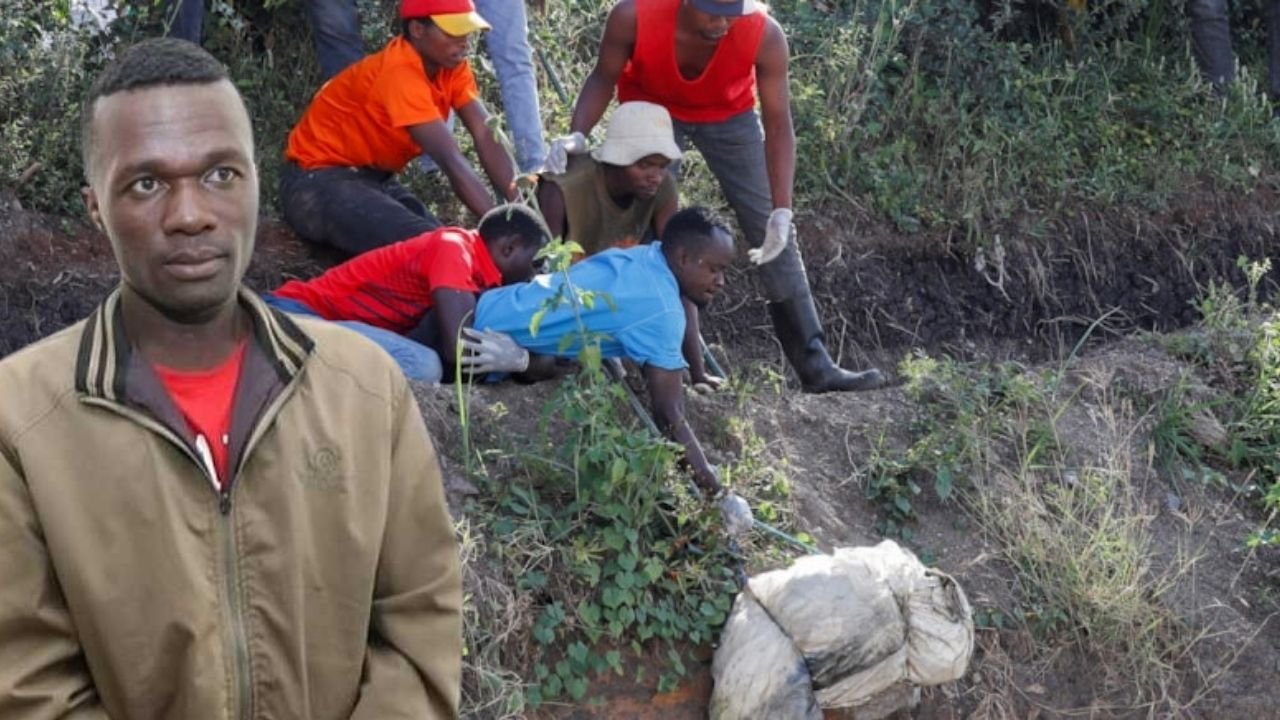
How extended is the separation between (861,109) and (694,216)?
9.00ft

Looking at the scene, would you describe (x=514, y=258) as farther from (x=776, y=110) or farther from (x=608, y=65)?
(x=776, y=110)

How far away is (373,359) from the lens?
9.02ft

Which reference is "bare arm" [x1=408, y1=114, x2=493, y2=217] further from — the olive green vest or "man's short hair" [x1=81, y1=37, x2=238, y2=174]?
"man's short hair" [x1=81, y1=37, x2=238, y2=174]

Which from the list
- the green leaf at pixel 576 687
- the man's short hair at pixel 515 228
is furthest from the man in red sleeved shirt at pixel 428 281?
the green leaf at pixel 576 687

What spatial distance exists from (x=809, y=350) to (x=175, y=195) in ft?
14.8

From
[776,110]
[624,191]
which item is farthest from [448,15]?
[776,110]

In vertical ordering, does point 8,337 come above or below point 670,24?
Result: below

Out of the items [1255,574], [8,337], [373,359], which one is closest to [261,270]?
[8,337]

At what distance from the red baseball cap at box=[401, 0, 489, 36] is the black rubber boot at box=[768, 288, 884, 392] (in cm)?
148

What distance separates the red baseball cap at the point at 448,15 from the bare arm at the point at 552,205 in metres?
0.53

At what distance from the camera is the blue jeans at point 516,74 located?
22.4 ft

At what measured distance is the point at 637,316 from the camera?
557cm

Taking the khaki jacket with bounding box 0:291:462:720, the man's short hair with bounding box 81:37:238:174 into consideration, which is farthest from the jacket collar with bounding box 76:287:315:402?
the man's short hair with bounding box 81:37:238:174

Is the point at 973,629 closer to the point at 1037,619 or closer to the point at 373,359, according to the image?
the point at 1037,619
